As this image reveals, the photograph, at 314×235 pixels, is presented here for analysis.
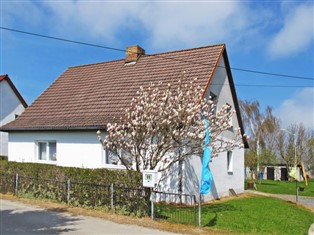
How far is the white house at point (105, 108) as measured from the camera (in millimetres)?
15070

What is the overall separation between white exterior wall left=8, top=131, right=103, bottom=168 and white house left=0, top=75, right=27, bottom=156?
28.2 feet

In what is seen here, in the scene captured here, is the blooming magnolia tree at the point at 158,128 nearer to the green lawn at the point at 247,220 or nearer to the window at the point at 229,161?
the green lawn at the point at 247,220

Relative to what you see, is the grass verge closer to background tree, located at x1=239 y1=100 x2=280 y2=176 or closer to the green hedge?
the green hedge

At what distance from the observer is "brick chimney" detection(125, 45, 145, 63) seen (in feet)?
63.0

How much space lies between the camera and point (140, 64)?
18.4 m

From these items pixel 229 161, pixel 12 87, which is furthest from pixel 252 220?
pixel 12 87

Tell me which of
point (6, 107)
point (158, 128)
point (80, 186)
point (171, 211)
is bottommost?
point (171, 211)

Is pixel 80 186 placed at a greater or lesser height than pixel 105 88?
lesser

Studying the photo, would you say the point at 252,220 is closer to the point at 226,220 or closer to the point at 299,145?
the point at 226,220

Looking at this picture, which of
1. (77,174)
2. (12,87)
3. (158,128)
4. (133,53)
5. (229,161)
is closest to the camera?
(158,128)

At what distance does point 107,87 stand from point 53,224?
32.0ft

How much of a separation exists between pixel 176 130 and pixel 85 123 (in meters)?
5.65

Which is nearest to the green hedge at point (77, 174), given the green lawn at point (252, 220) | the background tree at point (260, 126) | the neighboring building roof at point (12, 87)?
the green lawn at point (252, 220)

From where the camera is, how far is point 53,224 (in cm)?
889
